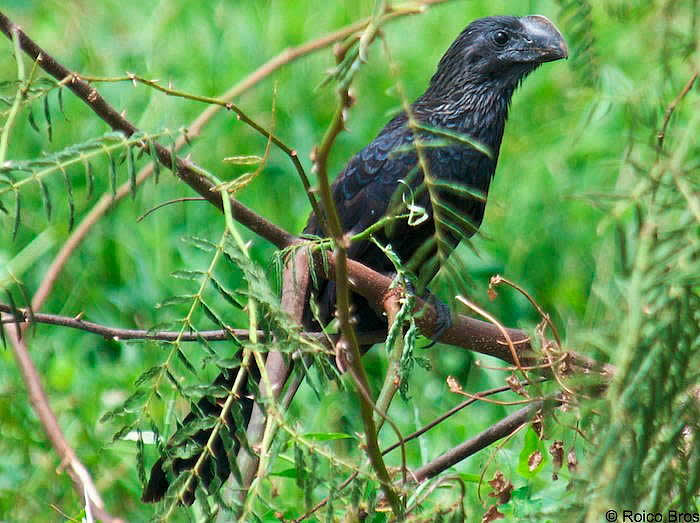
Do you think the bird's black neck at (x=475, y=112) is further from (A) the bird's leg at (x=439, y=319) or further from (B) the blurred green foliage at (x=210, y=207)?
(A) the bird's leg at (x=439, y=319)

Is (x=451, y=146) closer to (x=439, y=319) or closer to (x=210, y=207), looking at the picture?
(x=439, y=319)

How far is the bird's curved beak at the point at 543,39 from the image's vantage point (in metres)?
2.80

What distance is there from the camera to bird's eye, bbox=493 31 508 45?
9.66 feet

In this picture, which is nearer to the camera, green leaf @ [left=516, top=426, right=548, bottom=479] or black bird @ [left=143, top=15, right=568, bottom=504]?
green leaf @ [left=516, top=426, right=548, bottom=479]

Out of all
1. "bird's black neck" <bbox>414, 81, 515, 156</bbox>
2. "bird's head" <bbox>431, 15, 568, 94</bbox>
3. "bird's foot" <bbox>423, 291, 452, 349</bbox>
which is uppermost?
"bird's head" <bbox>431, 15, 568, 94</bbox>

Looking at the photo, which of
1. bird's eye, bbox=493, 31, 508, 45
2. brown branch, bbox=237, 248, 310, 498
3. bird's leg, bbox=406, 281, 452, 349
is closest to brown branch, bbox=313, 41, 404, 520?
brown branch, bbox=237, 248, 310, 498

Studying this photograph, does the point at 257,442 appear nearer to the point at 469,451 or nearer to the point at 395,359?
the point at 395,359

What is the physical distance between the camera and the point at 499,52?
2.97 meters

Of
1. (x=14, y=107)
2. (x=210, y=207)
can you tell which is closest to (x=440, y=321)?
(x=14, y=107)

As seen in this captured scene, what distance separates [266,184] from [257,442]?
8.68 feet

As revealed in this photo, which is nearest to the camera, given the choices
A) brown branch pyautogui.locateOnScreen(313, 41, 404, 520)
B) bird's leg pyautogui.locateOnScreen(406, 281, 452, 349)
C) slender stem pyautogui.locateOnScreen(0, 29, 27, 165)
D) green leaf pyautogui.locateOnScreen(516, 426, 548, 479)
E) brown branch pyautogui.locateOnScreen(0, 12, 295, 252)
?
brown branch pyautogui.locateOnScreen(313, 41, 404, 520)

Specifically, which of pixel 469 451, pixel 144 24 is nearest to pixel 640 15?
pixel 469 451

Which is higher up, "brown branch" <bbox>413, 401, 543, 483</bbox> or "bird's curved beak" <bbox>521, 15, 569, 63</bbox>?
"bird's curved beak" <bbox>521, 15, 569, 63</bbox>

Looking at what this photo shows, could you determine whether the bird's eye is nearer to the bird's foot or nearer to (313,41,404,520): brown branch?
the bird's foot
